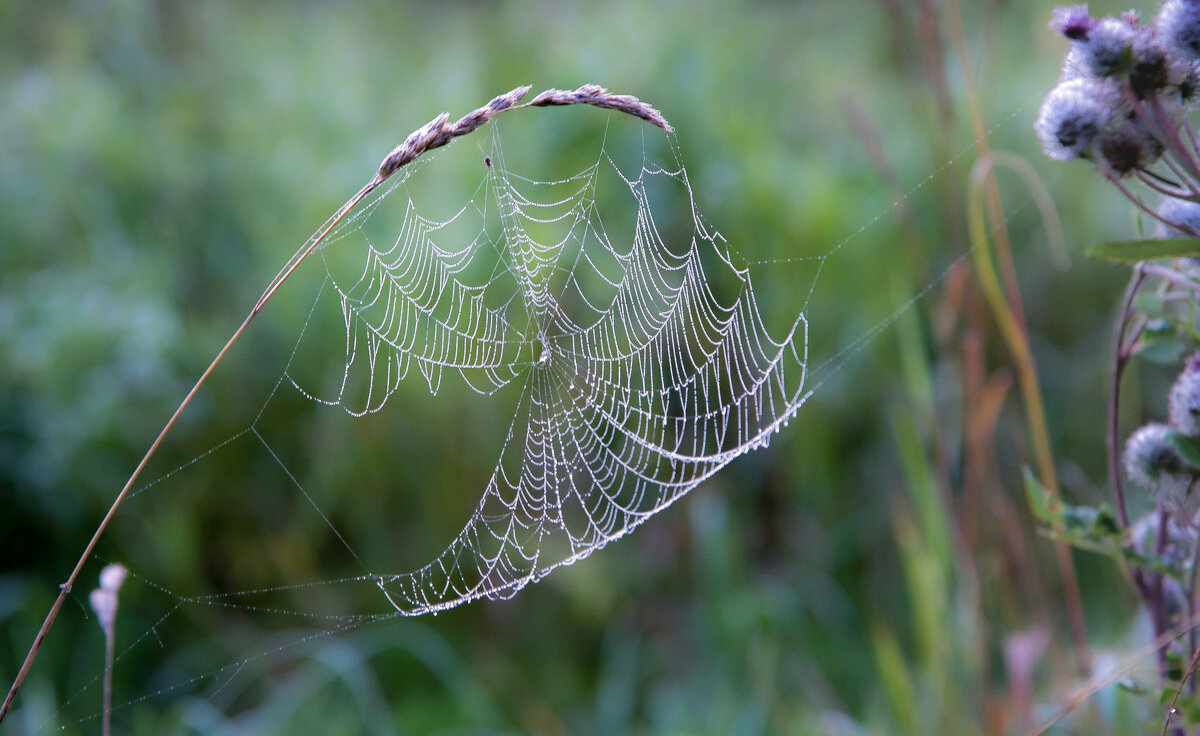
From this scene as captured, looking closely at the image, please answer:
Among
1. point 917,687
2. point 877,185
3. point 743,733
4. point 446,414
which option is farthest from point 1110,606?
point 446,414

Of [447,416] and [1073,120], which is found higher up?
[1073,120]

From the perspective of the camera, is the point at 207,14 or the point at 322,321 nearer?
the point at 322,321

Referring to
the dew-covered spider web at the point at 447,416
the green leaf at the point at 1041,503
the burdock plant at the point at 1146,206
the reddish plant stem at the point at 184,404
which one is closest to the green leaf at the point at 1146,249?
the burdock plant at the point at 1146,206

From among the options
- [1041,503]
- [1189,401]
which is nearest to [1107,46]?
[1189,401]

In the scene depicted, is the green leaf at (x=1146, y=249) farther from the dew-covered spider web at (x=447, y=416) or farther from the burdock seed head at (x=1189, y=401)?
the dew-covered spider web at (x=447, y=416)

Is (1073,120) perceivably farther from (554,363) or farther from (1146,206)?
(554,363)

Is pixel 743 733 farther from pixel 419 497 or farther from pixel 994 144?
pixel 994 144
